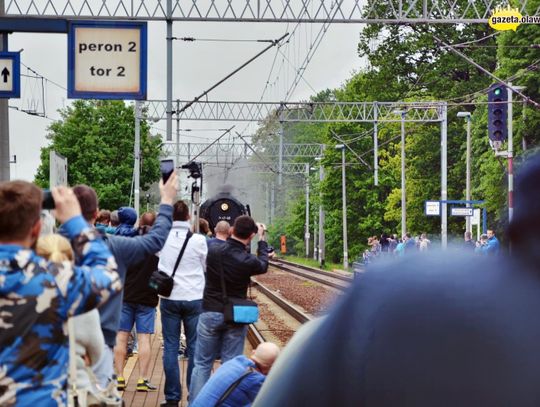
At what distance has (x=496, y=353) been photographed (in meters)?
1.57

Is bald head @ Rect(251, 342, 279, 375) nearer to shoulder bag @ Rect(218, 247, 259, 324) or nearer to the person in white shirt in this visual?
shoulder bag @ Rect(218, 247, 259, 324)

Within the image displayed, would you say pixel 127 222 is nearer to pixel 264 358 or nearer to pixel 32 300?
pixel 264 358

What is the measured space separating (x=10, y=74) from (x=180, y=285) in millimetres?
3162

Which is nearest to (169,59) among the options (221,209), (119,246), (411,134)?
(119,246)

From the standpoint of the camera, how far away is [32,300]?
3.54 meters

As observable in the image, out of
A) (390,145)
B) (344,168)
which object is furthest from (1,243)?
(390,145)

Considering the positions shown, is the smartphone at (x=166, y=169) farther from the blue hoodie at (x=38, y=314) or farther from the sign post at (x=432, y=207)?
the sign post at (x=432, y=207)

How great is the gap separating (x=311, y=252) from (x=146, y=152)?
856 inches

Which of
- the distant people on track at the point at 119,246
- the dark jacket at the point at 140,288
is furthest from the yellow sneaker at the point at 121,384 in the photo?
the distant people on track at the point at 119,246

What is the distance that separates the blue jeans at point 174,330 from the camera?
9.61 metres

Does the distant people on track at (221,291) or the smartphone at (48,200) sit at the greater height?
the smartphone at (48,200)

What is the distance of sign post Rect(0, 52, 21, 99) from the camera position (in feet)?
35.9

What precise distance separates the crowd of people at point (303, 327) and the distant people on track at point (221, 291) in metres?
0.01

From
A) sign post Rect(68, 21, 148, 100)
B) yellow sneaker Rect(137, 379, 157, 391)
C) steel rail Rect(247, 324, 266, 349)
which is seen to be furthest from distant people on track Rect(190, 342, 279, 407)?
steel rail Rect(247, 324, 266, 349)
